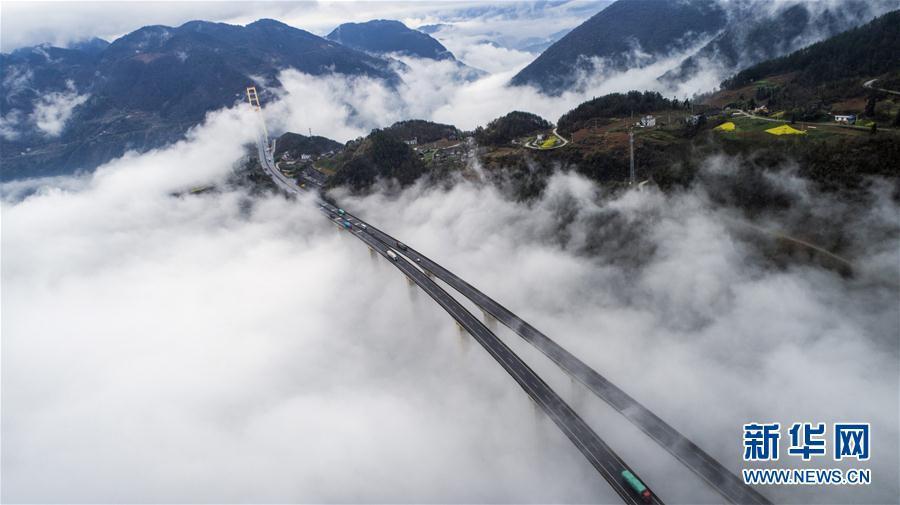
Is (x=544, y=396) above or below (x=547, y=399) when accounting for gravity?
above

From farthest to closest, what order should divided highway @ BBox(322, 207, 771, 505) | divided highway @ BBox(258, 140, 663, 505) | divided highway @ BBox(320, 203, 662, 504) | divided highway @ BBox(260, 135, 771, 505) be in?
1. divided highway @ BBox(320, 203, 662, 504)
2. divided highway @ BBox(258, 140, 663, 505)
3. divided highway @ BBox(260, 135, 771, 505)
4. divided highway @ BBox(322, 207, 771, 505)

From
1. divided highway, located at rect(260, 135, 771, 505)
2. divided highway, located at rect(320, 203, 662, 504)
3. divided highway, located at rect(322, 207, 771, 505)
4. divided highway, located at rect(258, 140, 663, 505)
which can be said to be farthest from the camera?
divided highway, located at rect(320, 203, 662, 504)

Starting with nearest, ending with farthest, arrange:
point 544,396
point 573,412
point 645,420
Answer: point 645,420 → point 573,412 → point 544,396

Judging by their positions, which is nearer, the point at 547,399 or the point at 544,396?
the point at 547,399

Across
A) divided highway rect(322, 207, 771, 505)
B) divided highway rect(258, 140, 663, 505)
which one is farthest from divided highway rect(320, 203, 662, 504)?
divided highway rect(322, 207, 771, 505)

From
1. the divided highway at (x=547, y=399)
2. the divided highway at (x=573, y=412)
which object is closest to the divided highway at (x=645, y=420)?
the divided highway at (x=573, y=412)

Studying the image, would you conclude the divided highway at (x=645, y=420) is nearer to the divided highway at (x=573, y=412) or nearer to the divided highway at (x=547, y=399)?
the divided highway at (x=573, y=412)

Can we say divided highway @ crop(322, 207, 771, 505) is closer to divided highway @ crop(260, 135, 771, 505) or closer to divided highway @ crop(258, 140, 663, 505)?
divided highway @ crop(260, 135, 771, 505)

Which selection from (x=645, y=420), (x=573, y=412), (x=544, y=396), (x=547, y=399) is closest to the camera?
(x=645, y=420)

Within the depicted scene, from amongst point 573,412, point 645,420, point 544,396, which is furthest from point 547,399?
point 645,420

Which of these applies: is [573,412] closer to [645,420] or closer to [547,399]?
[547,399]

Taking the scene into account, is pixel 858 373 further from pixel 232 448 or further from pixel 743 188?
pixel 232 448
